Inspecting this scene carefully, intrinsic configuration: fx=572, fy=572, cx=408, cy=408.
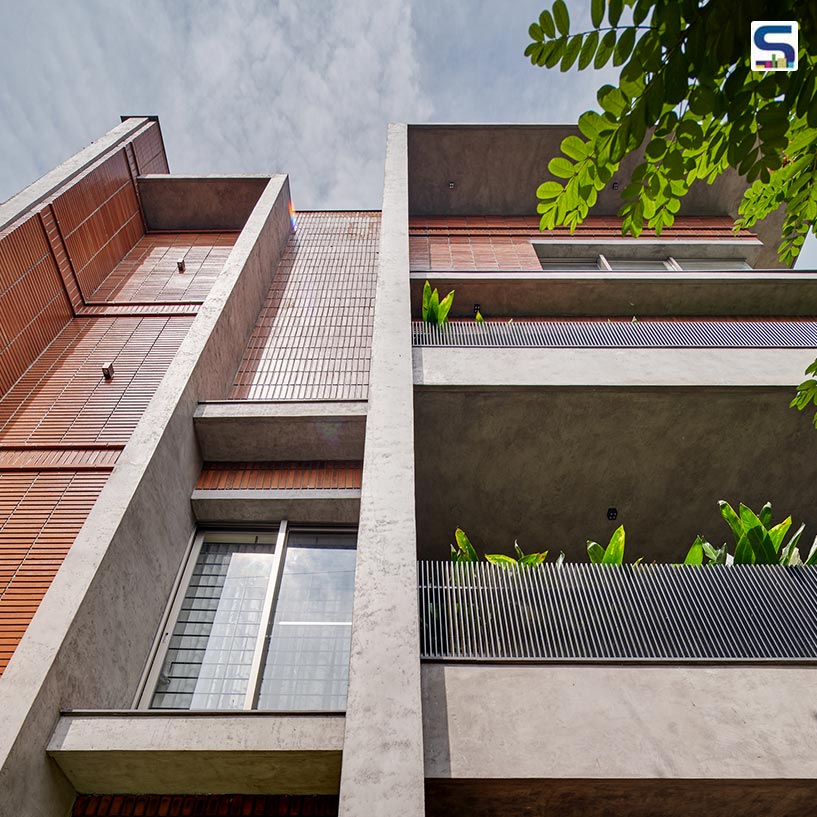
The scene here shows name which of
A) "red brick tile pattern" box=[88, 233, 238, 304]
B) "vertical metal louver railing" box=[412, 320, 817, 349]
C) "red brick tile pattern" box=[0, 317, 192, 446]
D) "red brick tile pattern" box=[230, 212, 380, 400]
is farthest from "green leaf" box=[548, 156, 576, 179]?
"red brick tile pattern" box=[88, 233, 238, 304]

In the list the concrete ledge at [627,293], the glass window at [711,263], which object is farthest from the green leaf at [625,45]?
the glass window at [711,263]

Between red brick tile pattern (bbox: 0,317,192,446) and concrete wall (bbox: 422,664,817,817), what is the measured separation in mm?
5401

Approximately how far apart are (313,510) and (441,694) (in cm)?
295

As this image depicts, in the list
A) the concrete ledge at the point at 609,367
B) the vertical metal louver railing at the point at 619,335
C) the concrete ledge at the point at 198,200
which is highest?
the concrete ledge at the point at 198,200

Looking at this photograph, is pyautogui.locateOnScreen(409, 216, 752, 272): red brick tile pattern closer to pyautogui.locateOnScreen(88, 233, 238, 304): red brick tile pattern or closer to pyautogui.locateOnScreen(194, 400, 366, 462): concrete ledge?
pyautogui.locateOnScreen(88, 233, 238, 304): red brick tile pattern

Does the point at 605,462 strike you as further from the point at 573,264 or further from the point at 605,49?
the point at 573,264

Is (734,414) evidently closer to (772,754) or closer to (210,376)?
(772,754)

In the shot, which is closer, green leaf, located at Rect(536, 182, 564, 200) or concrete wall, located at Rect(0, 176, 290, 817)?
green leaf, located at Rect(536, 182, 564, 200)

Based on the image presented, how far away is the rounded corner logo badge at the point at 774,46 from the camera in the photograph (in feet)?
6.72

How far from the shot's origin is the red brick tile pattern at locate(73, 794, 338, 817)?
13.1ft

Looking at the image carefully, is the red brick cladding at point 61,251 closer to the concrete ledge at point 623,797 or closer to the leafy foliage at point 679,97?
the concrete ledge at point 623,797

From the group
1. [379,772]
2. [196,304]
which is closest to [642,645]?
[379,772]

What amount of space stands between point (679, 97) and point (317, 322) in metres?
7.99

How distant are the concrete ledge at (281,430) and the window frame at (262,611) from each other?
89 cm
